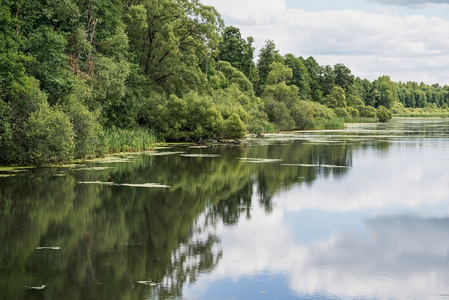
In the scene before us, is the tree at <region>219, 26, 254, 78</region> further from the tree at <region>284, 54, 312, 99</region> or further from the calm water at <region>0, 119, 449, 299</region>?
the calm water at <region>0, 119, 449, 299</region>

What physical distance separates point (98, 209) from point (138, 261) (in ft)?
17.2

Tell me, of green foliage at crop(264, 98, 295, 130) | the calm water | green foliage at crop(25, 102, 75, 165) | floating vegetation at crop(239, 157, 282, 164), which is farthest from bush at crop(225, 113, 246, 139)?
green foliage at crop(264, 98, 295, 130)

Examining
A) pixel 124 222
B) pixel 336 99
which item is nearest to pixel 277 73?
pixel 336 99

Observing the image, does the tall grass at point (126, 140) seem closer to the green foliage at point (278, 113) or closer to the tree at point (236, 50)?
the green foliage at point (278, 113)

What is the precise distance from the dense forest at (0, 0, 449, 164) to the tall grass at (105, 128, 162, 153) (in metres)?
0.16

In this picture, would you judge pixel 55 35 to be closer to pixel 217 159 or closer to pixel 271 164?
pixel 217 159

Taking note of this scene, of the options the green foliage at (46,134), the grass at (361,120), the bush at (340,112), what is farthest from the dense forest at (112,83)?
the grass at (361,120)

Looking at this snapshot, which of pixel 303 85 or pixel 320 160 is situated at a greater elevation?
pixel 303 85

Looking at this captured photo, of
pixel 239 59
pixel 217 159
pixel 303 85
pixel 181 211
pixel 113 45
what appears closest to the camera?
pixel 181 211

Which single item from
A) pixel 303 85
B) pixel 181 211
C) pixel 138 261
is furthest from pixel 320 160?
pixel 303 85

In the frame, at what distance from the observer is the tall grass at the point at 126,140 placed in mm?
30506

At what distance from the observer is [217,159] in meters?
27.5

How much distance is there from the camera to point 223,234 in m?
11.5

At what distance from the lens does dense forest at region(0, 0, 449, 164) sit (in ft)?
71.4
